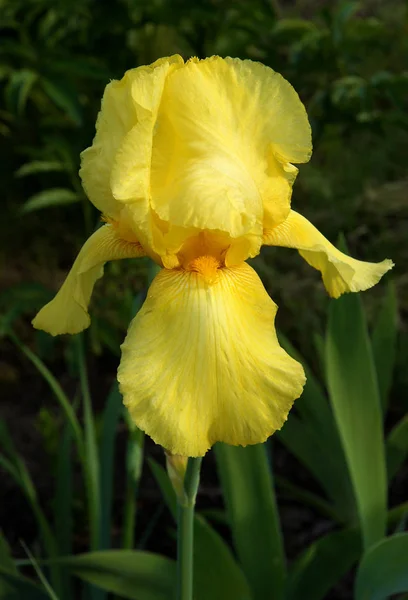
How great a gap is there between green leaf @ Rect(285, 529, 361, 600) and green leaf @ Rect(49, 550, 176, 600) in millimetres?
276

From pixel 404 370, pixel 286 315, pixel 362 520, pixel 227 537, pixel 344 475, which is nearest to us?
pixel 362 520

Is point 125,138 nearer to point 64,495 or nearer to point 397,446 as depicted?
point 64,495

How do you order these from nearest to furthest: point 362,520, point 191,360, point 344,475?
point 191,360 < point 362,520 < point 344,475

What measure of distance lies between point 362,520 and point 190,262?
0.77m

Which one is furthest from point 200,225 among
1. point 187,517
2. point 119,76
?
point 119,76

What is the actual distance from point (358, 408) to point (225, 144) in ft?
2.52

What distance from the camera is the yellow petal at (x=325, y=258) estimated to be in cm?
93

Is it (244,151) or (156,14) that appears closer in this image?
(244,151)

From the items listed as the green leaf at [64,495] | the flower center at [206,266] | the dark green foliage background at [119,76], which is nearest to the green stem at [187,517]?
the flower center at [206,266]

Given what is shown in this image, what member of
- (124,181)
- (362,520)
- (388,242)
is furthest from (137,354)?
(388,242)

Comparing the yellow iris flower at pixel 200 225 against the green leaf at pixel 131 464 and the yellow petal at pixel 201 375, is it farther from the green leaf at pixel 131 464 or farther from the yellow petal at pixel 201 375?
the green leaf at pixel 131 464

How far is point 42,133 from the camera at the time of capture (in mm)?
2352

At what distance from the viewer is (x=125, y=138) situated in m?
0.80

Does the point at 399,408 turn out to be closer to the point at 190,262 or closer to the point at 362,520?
the point at 362,520
